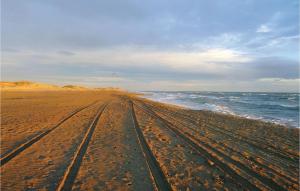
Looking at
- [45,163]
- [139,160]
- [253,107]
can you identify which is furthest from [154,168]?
[253,107]

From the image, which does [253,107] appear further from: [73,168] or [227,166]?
[73,168]

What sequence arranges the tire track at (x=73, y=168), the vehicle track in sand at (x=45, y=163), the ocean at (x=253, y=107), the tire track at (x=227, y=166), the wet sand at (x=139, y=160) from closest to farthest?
the tire track at (x=73, y=168)
the vehicle track in sand at (x=45, y=163)
the wet sand at (x=139, y=160)
the tire track at (x=227, y=166)
the ocean at (x=253, y=107)

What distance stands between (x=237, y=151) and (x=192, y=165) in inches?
112

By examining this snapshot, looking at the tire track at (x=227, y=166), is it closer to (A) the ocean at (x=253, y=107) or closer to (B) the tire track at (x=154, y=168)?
(B) the tire track at (x=154, y=168)

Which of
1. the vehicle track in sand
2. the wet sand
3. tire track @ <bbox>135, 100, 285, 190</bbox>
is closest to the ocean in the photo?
the wet sand

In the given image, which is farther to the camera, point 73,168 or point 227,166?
point 227,166

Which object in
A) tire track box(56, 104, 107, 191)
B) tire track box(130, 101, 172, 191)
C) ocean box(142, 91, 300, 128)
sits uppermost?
tire track box(56, 104, 107, 191)

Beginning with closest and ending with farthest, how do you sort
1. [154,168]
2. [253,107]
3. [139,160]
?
[154,168], [139,160], [253,107]

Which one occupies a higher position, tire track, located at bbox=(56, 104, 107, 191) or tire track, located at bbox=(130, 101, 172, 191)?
Answer: tire track, located at bbox=(56, 104, 107, 191)

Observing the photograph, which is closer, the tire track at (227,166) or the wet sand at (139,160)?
the wet sand at (139,160)

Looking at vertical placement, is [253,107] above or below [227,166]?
below

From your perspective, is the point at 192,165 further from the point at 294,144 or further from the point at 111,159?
the point at 294,144

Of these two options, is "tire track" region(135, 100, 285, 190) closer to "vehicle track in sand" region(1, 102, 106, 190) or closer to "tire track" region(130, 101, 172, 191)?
"tire track" region(130, 101, 172, 191)

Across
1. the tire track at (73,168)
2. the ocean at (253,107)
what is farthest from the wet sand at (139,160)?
the ocean at (253,107)
